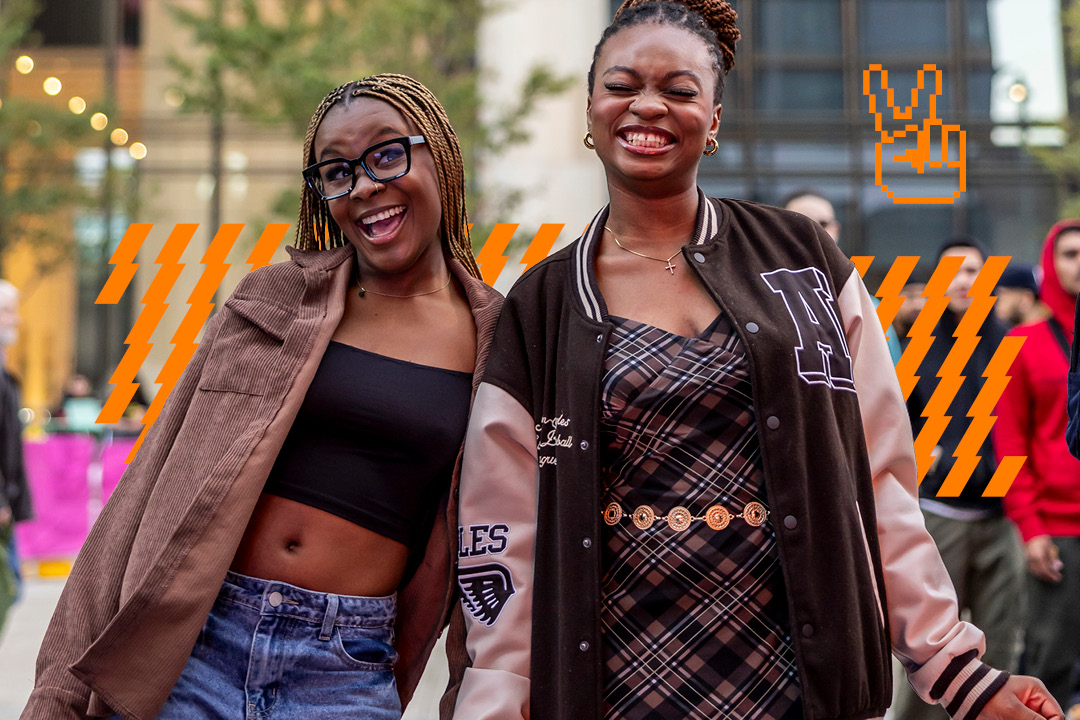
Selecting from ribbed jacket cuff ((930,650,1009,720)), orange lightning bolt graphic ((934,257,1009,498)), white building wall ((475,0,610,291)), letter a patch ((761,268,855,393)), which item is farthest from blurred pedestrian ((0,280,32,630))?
white building wall ((475,0,610,291))

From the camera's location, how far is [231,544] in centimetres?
253

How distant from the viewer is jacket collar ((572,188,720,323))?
250 centimetres

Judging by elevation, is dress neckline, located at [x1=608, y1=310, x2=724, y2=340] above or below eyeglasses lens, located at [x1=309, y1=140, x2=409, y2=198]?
below

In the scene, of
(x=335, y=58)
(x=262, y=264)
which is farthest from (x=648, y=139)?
(x=335, y=58)

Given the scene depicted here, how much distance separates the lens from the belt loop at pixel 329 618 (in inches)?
101

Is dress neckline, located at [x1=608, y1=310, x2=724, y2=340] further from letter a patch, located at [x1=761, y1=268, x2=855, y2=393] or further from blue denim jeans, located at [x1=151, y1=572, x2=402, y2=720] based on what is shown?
blue denim jeans, located at [x1=151, y1=572, x2=402, y2=720]

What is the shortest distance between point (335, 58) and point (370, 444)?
10819 mm

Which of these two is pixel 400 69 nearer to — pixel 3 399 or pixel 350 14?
pixel 350 14

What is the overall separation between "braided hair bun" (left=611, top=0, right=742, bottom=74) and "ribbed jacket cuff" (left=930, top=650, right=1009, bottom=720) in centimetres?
139

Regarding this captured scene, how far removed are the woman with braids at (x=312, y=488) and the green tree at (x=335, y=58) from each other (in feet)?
32.0

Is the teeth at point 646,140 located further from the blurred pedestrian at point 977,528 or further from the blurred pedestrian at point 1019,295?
the blurred pedestrian at point 1019,295

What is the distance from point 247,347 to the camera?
2.72 m

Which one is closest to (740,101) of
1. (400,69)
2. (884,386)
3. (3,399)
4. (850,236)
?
(850,236)

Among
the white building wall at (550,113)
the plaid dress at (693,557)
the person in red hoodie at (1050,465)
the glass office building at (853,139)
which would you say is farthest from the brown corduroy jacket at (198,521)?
the glass office building at (853,139)
